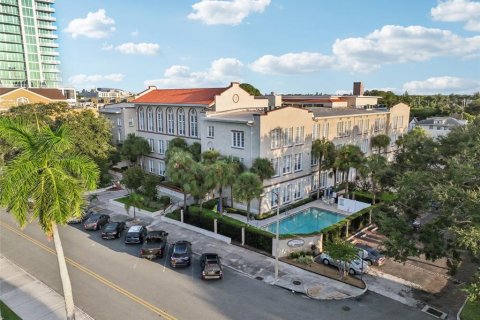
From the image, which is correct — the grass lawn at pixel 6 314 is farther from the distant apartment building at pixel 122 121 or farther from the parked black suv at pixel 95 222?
the distant apartment building at pixel 122 121

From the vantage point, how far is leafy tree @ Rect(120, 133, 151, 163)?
4928 cm

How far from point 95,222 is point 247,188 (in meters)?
15.1

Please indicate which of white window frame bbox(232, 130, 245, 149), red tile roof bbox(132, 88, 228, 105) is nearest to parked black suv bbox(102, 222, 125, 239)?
white window frame bbox(232, 130, 245, 149)

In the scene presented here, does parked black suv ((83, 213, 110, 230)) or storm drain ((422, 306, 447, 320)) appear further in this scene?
parked black suv ((83, 213, 110, 230))

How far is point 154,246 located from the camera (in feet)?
87.2

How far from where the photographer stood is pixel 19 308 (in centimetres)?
1989

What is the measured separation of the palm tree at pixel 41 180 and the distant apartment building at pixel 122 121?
135ft

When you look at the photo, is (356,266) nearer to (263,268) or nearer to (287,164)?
(263,268)

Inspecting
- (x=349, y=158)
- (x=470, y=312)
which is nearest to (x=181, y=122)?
(x=349, y=158)

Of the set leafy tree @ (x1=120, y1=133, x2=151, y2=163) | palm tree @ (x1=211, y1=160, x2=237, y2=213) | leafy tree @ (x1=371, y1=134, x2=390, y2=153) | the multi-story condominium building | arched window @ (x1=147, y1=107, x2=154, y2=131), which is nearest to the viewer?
palm tree @ (x1=211, y1=160, x2=237, y2=213)

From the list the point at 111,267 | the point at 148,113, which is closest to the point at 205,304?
the point at 111,267

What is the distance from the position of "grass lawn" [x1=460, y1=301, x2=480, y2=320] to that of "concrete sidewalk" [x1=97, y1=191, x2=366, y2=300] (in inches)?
215

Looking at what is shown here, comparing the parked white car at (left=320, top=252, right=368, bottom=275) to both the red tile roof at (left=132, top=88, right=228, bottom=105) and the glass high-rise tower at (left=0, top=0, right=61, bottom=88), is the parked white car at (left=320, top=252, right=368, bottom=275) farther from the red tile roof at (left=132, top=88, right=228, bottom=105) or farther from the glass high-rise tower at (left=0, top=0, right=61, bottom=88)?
the glass high-rise tower at (left=0, top=0, right=61, bottom=88)

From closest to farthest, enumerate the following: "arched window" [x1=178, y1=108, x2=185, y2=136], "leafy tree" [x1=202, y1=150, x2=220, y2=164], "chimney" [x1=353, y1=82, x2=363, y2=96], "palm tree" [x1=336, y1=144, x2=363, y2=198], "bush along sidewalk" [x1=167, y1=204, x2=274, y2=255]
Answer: "bush along sidewalk" [x1=167, y1=204, x2=274, y2=255] < "leafy tree" [x1=202, y1=150, x2=220, y2=164] < "palm tree" [x1=336, y1=144, x2=363, y2=198] < "arched window" [x1=178, y1=108, x2=185, y2=136] < "chimney" [x1=353, y1=82, x2=363, y2=96]
